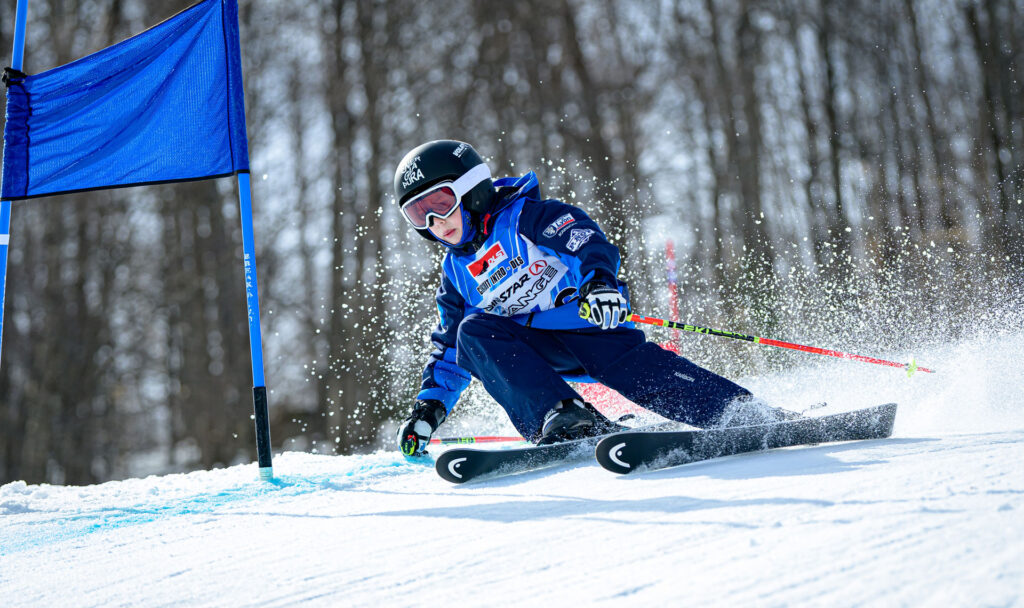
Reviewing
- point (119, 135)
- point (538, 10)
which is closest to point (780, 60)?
point (538, 10)

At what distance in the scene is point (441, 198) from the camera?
126 inches

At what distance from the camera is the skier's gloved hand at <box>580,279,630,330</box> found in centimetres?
279

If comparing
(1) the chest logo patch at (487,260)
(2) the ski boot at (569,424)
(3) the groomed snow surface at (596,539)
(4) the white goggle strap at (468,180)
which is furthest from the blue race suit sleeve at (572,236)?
(3) the groomed snow surface at (596,539)

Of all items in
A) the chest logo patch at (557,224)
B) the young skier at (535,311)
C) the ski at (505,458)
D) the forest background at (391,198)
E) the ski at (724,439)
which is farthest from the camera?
the forest background at (391,198)

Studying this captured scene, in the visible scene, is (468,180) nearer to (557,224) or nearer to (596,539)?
(557,224)

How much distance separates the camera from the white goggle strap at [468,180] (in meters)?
3.20

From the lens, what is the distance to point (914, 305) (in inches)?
401

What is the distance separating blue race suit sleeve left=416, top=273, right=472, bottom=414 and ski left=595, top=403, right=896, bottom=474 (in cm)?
126

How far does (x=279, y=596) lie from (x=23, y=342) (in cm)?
1366

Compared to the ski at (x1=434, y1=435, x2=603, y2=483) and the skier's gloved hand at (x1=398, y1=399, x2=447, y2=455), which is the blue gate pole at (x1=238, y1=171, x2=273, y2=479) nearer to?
the skier's gloved hand at (x1=398, y1=399, x2=447, y2=455)

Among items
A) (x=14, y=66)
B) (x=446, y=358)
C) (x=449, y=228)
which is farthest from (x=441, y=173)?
(x=14, y=66)

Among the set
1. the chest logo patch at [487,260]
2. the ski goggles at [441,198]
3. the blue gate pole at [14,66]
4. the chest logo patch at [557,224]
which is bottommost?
the chest logo patch at [487,260]

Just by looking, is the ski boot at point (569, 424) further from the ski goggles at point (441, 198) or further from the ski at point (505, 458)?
the ski goggles at point (441, 198)

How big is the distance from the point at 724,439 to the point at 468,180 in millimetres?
1395
